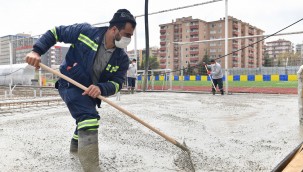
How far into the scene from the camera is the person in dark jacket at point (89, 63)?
260 cm

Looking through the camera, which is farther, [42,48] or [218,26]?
[218,26]

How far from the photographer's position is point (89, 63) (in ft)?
8.80

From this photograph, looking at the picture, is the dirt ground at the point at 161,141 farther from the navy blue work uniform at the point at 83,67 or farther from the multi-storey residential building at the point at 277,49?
the multi-storey residential building at the point at 277,49

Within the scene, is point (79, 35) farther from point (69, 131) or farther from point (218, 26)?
point (218, 26)

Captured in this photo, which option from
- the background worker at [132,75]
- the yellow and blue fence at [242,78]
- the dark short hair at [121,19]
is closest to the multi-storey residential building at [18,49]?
the yellow and blue fence at [242,78]

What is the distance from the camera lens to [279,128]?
4.47 metres

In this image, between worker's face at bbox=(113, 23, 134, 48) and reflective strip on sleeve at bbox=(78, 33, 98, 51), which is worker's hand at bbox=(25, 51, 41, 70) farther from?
worker's face at bbox=(113, 23, 134, 48)

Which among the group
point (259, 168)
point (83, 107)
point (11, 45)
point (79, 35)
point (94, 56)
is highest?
point (11, 45)

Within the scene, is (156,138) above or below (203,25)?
below

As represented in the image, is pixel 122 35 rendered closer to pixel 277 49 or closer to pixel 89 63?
pixel 89 63

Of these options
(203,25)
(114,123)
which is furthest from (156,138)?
(203,25)

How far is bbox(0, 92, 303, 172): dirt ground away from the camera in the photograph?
293 centimetres

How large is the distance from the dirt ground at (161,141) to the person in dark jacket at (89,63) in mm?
411

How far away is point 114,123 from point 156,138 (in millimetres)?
1214
